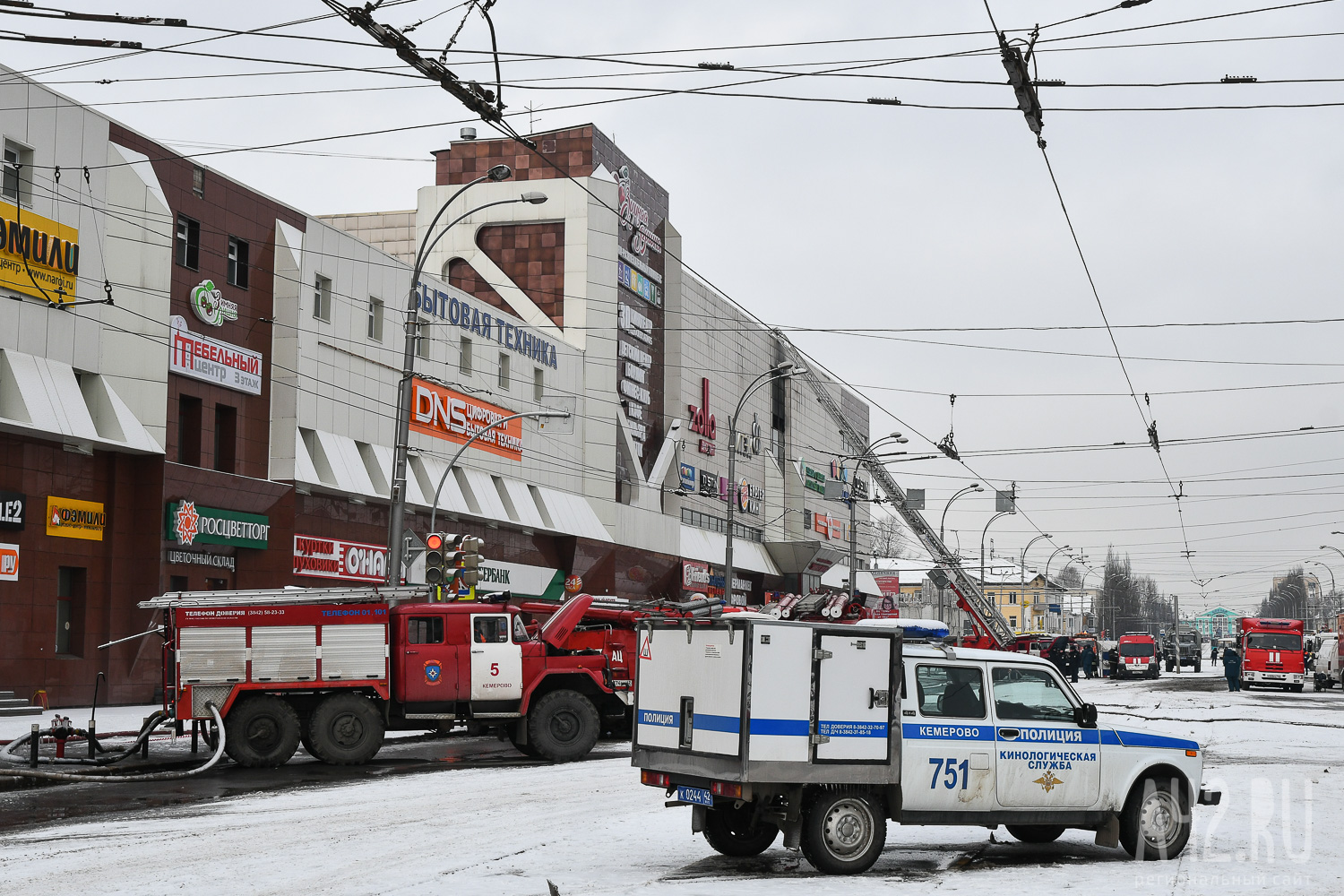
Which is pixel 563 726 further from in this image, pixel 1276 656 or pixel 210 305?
pixel 1276 656

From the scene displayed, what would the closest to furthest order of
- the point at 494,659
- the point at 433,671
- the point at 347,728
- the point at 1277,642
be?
1. the point at 347,728
2. the point at 433,671
3. the point at 494,659
4. the point at 1277,642

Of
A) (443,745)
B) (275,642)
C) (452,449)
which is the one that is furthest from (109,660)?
(452,449)

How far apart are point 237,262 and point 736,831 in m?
29.7

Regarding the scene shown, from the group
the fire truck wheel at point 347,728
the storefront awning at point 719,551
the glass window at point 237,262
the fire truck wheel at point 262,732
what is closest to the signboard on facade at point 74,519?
the glass window at point 237,262

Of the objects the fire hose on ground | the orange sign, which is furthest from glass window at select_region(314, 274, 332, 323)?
the fire hose on ground

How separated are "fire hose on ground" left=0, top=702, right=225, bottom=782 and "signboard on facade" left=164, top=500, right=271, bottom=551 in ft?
42.9

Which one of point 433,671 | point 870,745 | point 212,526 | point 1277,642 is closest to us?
point 870,745

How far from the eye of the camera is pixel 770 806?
35.6 ft

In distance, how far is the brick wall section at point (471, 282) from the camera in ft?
194

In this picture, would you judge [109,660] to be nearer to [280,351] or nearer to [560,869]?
[280,351]

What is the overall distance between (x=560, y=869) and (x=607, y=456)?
48358mm

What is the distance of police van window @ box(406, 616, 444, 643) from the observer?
2103 cm

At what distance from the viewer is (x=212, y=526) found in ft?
115

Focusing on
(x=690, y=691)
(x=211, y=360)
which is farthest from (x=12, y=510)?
(x=690, y=691)
